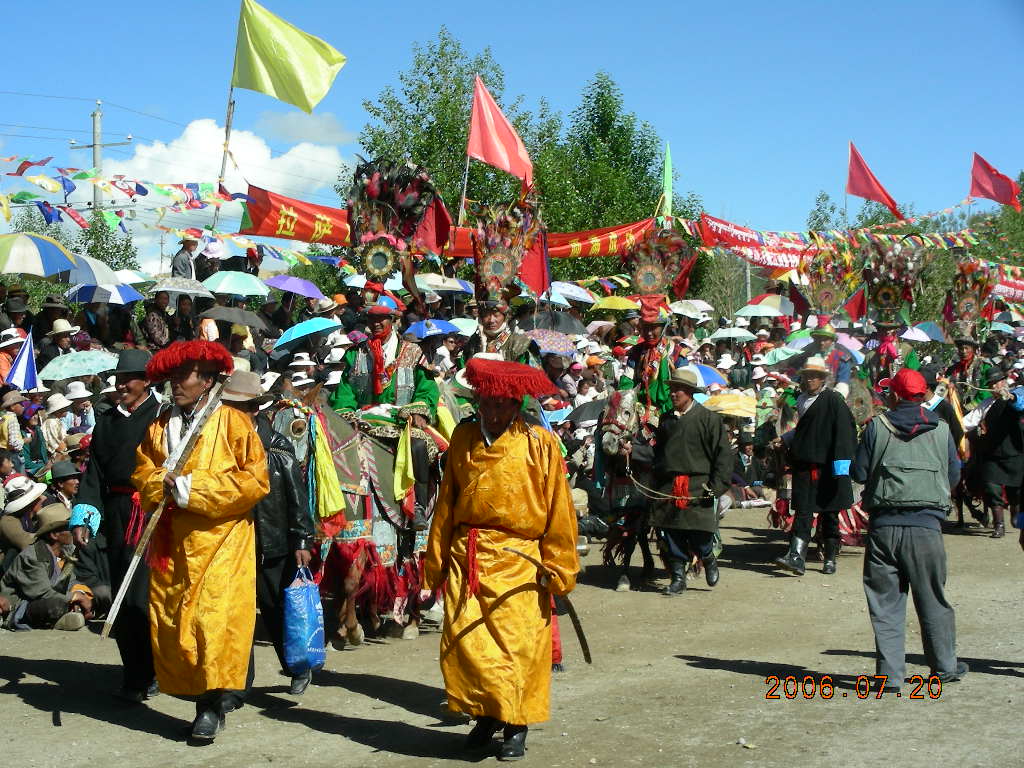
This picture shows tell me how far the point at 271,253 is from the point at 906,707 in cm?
1361

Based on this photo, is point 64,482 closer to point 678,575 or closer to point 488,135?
point 678,575

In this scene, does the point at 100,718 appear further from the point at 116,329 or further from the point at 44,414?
the point at 116,329

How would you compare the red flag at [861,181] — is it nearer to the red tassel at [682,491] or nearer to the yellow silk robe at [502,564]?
the red tassel at [682,491]

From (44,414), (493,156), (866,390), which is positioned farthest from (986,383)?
(44,414)

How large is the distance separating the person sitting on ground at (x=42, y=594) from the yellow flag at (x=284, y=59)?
6.45 metres

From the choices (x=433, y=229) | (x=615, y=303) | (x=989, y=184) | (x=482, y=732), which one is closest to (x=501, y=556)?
(x=482, y=732)

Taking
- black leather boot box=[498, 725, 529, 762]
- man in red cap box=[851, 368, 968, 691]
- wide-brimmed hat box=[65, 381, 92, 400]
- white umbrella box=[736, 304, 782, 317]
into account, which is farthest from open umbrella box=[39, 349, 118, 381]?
white umbrella box=[736, 304, 782, 317]

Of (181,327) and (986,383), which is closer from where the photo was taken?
(181,327)

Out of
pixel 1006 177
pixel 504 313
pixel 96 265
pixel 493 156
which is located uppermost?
pixel 1006 177

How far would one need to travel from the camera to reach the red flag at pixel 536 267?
11.1 metres

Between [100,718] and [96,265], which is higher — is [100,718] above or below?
below

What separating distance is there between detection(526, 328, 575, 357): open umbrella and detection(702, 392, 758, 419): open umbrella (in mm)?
2686

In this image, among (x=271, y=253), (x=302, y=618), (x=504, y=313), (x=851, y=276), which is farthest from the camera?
(x=271, y=253)

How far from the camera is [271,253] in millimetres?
18094
